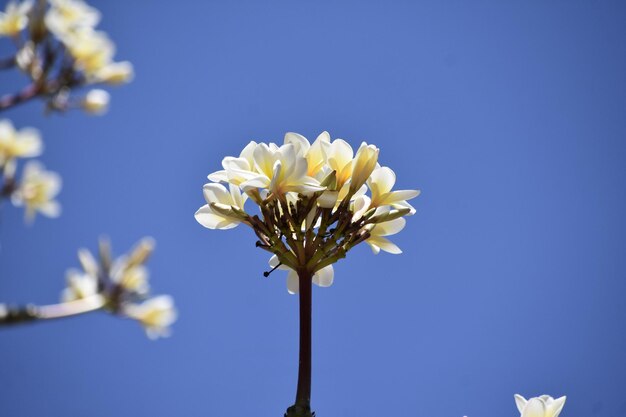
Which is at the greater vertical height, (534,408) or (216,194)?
(216,194)

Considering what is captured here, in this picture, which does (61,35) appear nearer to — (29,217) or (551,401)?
(29,217)

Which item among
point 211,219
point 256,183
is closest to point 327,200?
point 256,183

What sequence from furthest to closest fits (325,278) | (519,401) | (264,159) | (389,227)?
(325,278)
(389,227)
(264,159)
(519,401)

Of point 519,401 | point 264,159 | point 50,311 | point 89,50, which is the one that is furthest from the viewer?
point 264,159

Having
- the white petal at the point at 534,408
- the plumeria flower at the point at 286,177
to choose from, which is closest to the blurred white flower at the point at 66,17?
the plumeria flower at the point at 286,177

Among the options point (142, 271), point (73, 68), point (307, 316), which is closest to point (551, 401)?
point (307, 316)

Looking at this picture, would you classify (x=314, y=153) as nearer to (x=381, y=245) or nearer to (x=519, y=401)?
(x=381, y=245)

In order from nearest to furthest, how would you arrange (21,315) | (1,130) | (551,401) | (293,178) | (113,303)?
(21,315) < (113,303) < (1,130) < (551,401) < (293,178)

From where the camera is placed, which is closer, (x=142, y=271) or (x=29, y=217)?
(x=142, y=271)
